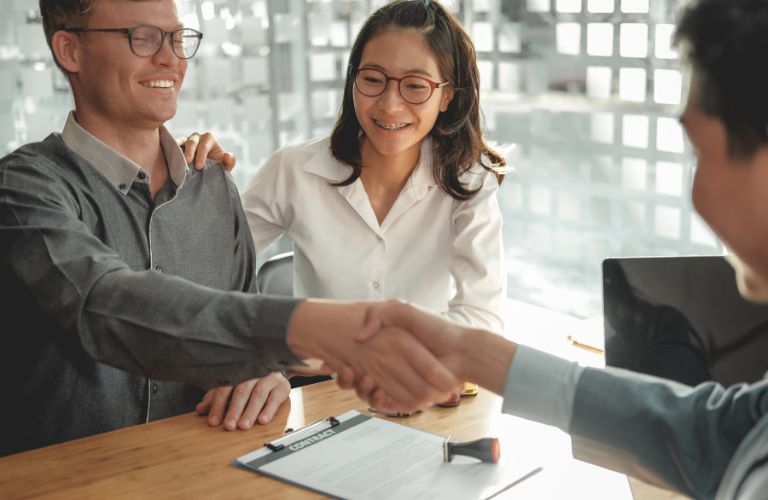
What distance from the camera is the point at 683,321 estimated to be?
1635mm

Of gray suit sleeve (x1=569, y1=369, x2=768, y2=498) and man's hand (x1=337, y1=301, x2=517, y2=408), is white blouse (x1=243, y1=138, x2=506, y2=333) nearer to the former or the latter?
man's hand (x1=337, y1=301, x2=517, y2=408)

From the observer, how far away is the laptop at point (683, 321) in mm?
1623

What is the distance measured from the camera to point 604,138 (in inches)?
177

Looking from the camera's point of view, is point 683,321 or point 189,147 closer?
point 683,321

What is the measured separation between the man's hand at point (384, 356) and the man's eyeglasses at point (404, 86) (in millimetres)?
1161

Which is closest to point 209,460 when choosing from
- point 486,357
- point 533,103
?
point 486,357

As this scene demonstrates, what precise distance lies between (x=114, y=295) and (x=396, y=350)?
0.51 m

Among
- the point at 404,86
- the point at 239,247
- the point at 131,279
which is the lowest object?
the point at 239,247

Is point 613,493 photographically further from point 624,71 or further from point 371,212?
point 624,71

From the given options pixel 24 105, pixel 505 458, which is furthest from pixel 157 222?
pixel 24 105

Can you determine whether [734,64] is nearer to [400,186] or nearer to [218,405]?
[218,405]

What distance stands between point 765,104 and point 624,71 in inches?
131

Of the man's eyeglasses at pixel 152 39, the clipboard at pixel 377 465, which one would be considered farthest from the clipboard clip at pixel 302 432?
the man's eyeglasses at pixel 152 39

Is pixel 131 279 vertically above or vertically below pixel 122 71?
below
